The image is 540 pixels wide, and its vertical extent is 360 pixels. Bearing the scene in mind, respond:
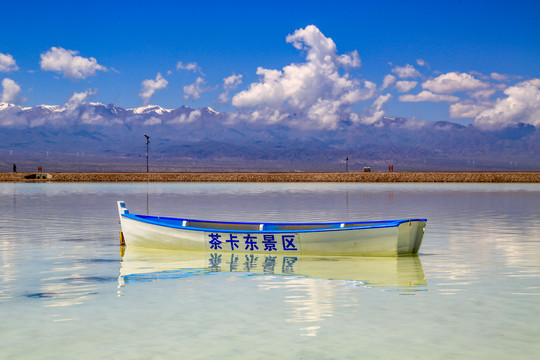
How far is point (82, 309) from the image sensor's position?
1388 cm

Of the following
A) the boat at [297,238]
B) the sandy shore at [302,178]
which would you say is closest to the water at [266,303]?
the boat at [297,238]

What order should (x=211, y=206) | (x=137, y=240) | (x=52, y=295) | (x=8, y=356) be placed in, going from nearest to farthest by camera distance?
(x=8, y=356), (x=52, y=295), (x=137, y=240), (x=211, y=206)

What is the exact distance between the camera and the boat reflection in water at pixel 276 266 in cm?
1820

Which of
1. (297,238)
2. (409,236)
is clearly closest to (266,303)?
(297,238)

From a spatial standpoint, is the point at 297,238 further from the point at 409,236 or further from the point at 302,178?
the point at 302,178

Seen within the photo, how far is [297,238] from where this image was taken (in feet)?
71.4

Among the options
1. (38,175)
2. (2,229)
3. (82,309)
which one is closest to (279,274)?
(82,309)

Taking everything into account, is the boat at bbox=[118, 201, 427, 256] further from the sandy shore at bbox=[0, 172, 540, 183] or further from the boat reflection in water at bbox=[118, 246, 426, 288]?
the sandy shore at bbox=[0, 172, 540, 183]

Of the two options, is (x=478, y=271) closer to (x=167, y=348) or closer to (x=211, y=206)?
(x=167, y=348)

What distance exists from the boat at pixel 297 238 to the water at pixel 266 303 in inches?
15.9

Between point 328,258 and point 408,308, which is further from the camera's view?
point 328,258

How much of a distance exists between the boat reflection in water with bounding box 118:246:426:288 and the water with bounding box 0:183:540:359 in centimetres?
4

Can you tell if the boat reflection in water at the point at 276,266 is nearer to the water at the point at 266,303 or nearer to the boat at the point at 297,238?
the water at the point at 266,303

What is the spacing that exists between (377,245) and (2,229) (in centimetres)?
1967
